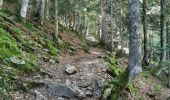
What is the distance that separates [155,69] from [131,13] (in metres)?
14.4

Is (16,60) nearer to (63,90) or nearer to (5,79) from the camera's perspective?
(5,79)

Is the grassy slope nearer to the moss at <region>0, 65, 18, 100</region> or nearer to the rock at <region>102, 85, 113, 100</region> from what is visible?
the rock at <region>102, 85, 113, 100</region>

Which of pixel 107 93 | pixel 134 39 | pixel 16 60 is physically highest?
pixel 134 39

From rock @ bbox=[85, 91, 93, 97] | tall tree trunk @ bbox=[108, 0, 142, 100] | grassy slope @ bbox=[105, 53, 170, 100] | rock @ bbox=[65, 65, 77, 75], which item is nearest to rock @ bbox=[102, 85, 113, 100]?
grassy slope @ bbox=[105, 53, 170, 100]

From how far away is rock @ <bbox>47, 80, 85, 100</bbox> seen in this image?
10266mm

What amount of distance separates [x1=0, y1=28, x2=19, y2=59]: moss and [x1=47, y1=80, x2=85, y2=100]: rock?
2.27 m

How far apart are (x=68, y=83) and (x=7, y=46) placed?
322 centimetres

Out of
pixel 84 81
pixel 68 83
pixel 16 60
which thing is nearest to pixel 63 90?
pixel 68 83

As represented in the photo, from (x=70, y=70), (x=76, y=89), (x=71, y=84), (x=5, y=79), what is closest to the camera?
(x=5, y=79)

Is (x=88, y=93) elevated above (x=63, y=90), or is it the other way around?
(x=63, y=90)

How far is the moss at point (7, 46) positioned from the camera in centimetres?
1139

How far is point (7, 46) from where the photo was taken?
12.3 meters

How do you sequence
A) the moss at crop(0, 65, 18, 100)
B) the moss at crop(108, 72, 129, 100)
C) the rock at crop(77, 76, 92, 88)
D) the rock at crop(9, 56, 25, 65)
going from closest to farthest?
the moss at crop(0, 65, 18, 100)
the moss at crop(108, 72, 129, 100)
the rock at crop(9, 56, 25, 65)
the rock at crop(77, 76, 92, 88)

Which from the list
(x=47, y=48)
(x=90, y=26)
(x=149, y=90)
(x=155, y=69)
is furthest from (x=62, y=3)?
(x=90, y=26)
